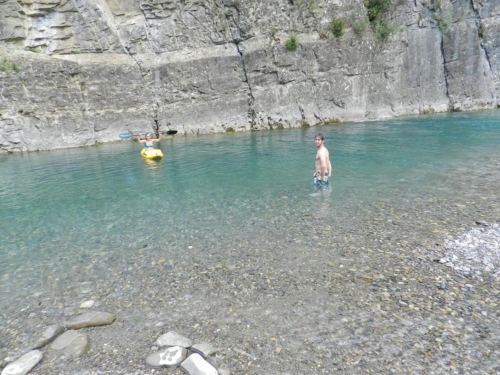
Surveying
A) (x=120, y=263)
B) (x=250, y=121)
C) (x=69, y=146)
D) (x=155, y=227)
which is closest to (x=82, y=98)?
(x=69, y=146)

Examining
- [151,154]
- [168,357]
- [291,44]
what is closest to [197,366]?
[168,357]

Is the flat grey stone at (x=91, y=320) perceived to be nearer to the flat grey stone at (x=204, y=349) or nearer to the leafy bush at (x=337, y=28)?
the flat grey stone at (x=204, y=349)

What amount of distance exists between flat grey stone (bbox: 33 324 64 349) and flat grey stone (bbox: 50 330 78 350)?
8 centimetres

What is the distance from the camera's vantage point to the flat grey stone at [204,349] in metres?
3.35

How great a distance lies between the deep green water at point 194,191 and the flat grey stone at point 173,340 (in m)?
2.19

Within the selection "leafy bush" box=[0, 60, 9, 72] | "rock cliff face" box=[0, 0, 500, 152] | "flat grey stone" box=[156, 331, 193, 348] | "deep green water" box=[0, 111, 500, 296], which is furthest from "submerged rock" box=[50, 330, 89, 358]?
"leafy bush" box=[0, 60, 9, 72]

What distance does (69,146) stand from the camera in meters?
24.5

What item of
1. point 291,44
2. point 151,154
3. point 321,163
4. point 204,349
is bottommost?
point 204,349

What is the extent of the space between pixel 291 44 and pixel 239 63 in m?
4.82

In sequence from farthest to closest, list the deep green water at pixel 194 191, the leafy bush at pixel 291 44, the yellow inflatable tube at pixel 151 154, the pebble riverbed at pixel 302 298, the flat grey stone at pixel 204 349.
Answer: the leafy bush at pixel 291 44 → the yellow inflatable tube at pixel 151 154 → the deep green water at pixel 194 191 → the flat grey stone at pixel 204 349 → the pebble riverbed at pixel 302 298

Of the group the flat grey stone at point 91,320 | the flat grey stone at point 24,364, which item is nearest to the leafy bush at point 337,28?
the flat grey stone at point 91,320

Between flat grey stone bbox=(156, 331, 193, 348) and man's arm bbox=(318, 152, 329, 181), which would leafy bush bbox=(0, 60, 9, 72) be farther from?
flat grey stone bbox=(156, 331, 193, 348)

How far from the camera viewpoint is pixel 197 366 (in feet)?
10.3

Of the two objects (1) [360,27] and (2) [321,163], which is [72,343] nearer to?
(2) [321,163]
